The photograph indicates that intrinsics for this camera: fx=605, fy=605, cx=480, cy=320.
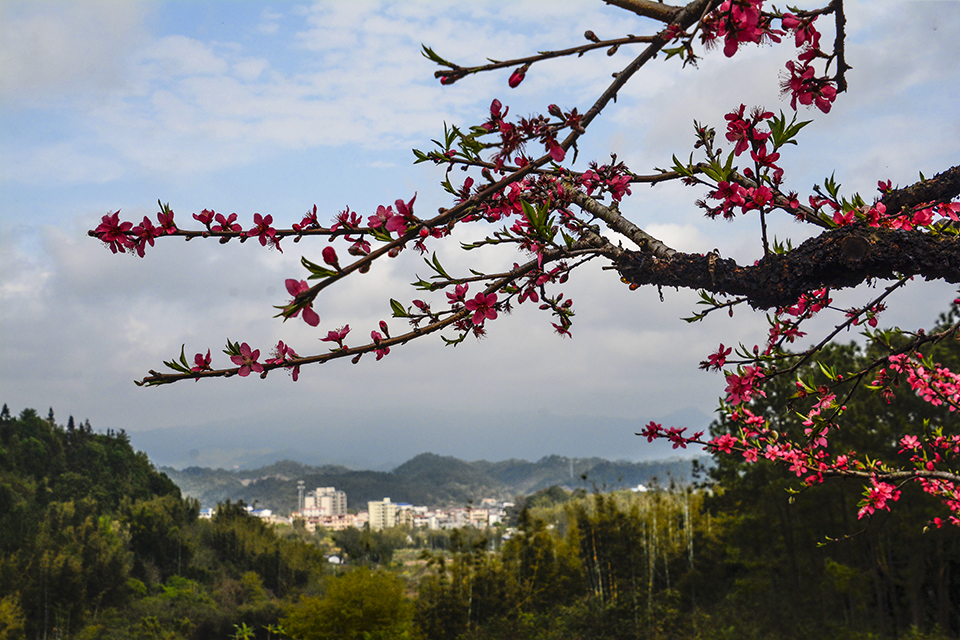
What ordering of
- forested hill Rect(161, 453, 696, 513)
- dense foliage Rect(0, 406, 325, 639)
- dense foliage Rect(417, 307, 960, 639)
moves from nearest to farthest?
dense foliage Rect(417, 307, 960, 639) → dense foliage Rect(0, 406, 325, 639) → forested hill Rect(161, 453, 696, 513)

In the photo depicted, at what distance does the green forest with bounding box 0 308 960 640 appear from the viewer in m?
9.55

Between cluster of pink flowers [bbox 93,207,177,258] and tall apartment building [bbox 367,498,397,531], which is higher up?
cluster of pink flowers [bbox 93,207,177,258]

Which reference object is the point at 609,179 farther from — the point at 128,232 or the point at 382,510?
the point at 382,510

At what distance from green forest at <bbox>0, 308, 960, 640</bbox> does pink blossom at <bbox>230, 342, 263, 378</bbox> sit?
258 inches

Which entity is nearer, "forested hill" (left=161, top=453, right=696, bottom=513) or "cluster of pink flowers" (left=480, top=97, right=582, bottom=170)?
"cluster of pink flowers" (left=480, top=97, right=582, bottom=170)

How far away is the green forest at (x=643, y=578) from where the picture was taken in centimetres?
955

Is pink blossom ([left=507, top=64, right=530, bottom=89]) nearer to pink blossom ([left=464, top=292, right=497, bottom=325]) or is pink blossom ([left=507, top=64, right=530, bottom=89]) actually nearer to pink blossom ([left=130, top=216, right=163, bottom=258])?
pink blossom ([left=464, top=292, right=497, bottom=325])

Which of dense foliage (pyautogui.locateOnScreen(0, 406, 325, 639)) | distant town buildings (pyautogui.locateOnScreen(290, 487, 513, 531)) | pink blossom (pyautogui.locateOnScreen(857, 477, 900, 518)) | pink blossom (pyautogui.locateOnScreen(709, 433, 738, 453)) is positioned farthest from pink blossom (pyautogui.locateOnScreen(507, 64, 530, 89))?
distant town buildings (pyautogui.locateOnScreen(290, 487, 513, 531))

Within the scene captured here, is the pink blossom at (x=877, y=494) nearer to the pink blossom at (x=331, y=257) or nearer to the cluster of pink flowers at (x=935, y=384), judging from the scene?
the cluster of pink flowers at (x=935, y=384)

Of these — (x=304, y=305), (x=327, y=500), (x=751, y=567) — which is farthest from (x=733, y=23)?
(x=327, y=500)

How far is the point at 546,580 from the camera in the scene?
12148 millimetres

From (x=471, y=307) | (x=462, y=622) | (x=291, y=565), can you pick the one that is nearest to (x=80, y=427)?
(x=291, y=565)

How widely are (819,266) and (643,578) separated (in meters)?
11.3

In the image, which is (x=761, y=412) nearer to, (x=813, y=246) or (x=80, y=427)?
(x=813, y=246)
